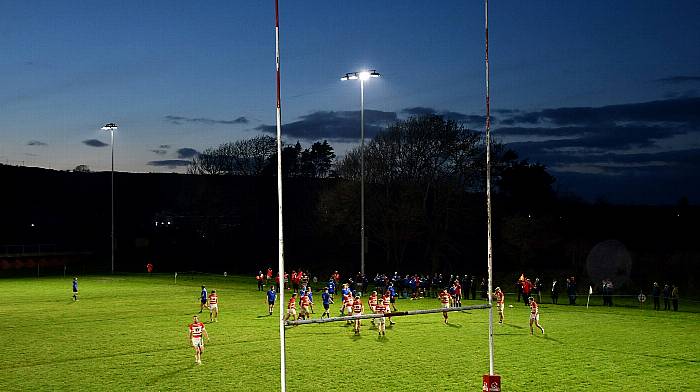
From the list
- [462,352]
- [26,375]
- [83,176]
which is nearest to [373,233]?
[462,352]

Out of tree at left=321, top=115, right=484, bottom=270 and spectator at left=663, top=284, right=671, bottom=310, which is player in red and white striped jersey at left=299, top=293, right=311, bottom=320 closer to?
spectator at left=663, top=284, right=671, bottom=310

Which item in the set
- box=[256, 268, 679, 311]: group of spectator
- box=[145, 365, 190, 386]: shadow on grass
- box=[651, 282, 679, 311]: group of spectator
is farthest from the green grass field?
box=[256, 268, 679, 311]: group of spectator

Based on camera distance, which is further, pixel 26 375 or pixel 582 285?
pixel 582 285

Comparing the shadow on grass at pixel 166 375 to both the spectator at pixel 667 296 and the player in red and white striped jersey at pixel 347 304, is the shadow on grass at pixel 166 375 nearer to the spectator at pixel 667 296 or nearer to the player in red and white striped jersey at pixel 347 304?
the player in red and white striped jersey at pixel 347 304

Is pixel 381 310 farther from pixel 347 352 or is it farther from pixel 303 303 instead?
pixel 303 303

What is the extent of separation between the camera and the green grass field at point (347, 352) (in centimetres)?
2050

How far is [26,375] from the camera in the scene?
21.7 m

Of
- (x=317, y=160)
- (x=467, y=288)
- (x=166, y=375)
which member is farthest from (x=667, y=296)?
(x=317, y=160)

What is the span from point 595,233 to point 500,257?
9.67 m

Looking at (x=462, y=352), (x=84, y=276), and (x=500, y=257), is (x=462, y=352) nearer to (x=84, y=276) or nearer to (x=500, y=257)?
(x=500, y=257)

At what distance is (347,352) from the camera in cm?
2527

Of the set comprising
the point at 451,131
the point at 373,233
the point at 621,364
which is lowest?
the point at 621,364

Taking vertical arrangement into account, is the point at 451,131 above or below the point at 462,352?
above

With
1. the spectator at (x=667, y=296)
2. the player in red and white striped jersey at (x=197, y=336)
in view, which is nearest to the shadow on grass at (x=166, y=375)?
the player in red and white striped jersey at (x=197, y=336)
